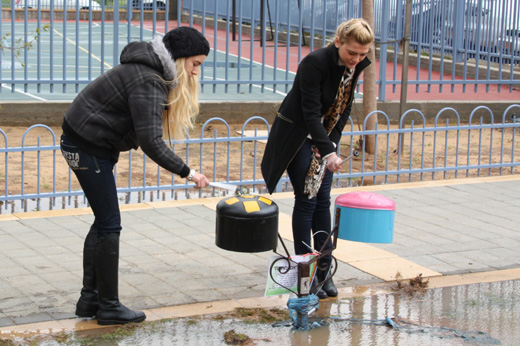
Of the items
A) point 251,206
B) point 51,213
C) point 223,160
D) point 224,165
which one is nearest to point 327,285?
point 251,206

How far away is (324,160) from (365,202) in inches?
13.6

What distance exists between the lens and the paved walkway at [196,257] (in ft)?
16.6

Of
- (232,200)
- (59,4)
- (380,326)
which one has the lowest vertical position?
(380,326)

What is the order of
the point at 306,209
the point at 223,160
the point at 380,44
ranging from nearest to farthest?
the point at 306,209, the point at 223,160, the point at 380,44

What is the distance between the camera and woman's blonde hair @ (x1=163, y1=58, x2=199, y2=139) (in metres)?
4.35

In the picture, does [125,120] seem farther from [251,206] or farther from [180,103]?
[251,206]

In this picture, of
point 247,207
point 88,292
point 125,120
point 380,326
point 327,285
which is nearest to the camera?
point 125,120

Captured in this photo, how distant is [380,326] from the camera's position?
4816 millimetres

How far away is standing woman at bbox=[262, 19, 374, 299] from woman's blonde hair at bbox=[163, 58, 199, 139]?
672 millimetres

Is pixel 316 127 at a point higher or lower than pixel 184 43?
lower

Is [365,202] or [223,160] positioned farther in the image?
[223,160]

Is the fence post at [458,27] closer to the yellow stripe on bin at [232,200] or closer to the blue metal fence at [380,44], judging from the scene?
the blue metal fence at [380,44]

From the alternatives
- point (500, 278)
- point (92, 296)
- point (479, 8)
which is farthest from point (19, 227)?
point (479, 8)

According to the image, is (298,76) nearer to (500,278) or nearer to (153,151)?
(153,151)
